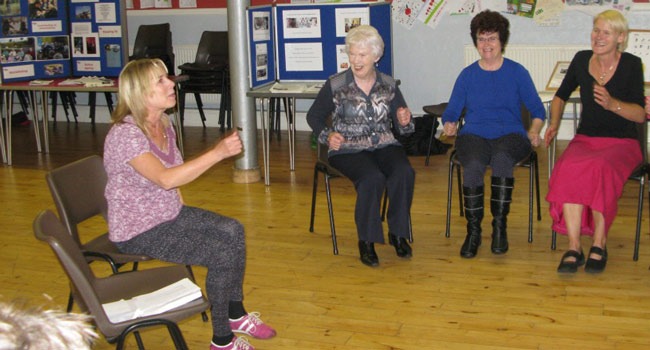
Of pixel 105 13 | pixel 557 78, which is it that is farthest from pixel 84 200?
pixel 105 13

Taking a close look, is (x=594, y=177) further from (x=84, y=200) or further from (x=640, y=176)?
(x=84, y=200)

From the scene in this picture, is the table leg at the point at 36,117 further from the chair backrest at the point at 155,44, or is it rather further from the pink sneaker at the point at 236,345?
the pink sneaker at the point at 236,345

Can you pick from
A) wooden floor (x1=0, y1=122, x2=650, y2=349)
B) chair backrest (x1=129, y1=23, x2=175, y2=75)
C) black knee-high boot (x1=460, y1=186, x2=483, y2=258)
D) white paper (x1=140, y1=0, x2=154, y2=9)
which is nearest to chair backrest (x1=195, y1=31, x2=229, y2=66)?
chair backrest (x1=129, y1=23, x2=175, y2=75)

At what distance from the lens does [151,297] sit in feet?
8.45

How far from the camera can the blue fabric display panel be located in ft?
18.7

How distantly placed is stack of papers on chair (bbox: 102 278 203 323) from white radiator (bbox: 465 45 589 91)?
5.04m

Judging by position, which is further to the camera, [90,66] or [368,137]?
[90,66]

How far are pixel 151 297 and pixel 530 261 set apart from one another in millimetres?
2185

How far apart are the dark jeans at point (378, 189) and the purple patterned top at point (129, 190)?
4.32 ft

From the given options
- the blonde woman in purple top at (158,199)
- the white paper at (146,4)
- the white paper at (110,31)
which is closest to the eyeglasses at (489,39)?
the blonde woman in purple top at (158,199)

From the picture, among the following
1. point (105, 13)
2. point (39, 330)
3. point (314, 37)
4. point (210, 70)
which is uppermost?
point (105, 13)

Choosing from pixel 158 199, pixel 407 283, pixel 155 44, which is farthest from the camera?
pixel 155 44

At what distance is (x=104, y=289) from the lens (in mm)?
2719

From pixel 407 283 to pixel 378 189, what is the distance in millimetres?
512
